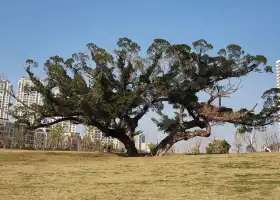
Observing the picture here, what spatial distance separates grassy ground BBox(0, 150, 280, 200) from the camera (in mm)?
7668

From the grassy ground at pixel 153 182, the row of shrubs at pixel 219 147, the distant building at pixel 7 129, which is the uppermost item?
the distant building at pixel 7 129

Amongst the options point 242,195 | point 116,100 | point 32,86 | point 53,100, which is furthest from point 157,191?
point 32,86

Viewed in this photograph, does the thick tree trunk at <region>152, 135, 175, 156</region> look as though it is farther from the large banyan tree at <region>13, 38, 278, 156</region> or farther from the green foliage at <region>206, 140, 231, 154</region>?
the green foliage at <region>206, 140, 231, 154</region>

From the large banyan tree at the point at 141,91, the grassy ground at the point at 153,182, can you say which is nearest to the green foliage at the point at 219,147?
the large banyan tree at the point at 141,91

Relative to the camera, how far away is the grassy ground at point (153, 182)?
767 centimetres

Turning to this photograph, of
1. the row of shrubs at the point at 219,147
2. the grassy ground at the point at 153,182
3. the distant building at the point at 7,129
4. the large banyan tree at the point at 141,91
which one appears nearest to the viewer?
the grassy ground at the point at 153,182

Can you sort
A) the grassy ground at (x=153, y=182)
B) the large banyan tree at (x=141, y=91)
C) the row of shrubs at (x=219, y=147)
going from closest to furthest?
the grassy ground at (x=153, y=182), the large banyan tree at (x=141, y=91), the row of shrubs at (x=219, y=147)

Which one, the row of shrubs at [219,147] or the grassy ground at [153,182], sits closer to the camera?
the grassy ground at [153,182]

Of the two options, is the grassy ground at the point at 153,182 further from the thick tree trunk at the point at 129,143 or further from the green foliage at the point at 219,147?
the green foliage at the point at 219,147

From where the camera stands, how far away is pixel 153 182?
945cm

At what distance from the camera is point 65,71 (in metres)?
19.9

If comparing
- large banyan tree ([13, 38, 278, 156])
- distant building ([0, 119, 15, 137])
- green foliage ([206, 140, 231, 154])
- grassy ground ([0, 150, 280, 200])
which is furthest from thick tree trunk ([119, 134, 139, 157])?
distant building ([0, 119, 15, 137])

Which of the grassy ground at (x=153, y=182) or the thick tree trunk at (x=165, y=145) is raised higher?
the thick tree trunk at (x=165, y=145)

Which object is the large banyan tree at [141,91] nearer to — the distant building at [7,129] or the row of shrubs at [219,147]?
the row of shrubs at [219,147]
